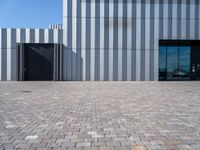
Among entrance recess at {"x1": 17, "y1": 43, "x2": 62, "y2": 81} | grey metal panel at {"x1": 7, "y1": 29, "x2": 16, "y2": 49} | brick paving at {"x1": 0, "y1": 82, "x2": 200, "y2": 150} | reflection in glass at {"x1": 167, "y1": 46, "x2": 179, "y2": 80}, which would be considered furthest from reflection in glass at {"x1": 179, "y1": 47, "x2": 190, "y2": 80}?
brick paving at {"x1": 0, "y1": 82, "x2": 200, "y2": 150}

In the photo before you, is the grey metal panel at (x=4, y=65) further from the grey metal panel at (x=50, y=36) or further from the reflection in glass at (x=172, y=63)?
the reflection in glass at (x=172, y=63)

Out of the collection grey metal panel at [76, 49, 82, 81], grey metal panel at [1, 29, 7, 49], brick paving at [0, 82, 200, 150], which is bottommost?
brick paving at [0, 82, 200, 150]

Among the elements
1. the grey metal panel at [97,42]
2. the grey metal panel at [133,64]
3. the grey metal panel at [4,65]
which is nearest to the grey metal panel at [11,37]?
the grey metal panel at [4,65]

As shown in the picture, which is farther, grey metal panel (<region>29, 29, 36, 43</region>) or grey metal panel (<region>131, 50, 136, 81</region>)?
grey metal panel (<region>131, 50, 136, 81</region>)

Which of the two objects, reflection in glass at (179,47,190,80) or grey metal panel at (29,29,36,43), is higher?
grey metal panel at (29,29,36,43)

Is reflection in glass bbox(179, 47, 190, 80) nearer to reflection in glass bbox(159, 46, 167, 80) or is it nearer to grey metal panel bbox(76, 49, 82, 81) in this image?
reflection in glass bbox(159, 46, 167, 80)

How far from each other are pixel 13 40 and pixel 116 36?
403 inches

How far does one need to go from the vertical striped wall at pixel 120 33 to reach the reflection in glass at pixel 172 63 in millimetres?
1869

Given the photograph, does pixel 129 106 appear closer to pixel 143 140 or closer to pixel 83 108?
pixel 83 108

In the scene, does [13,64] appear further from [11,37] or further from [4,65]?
[11,37]

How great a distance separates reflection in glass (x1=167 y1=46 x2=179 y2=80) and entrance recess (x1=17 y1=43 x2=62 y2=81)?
37.2 feet

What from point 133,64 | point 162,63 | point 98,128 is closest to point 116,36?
point 133,64

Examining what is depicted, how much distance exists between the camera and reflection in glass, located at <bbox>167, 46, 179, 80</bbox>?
2641 cm

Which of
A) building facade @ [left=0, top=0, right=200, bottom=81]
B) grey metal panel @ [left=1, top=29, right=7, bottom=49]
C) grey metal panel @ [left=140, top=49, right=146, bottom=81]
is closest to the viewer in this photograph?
building facade @ [left=0, top=0, right=200, bottom=81]
